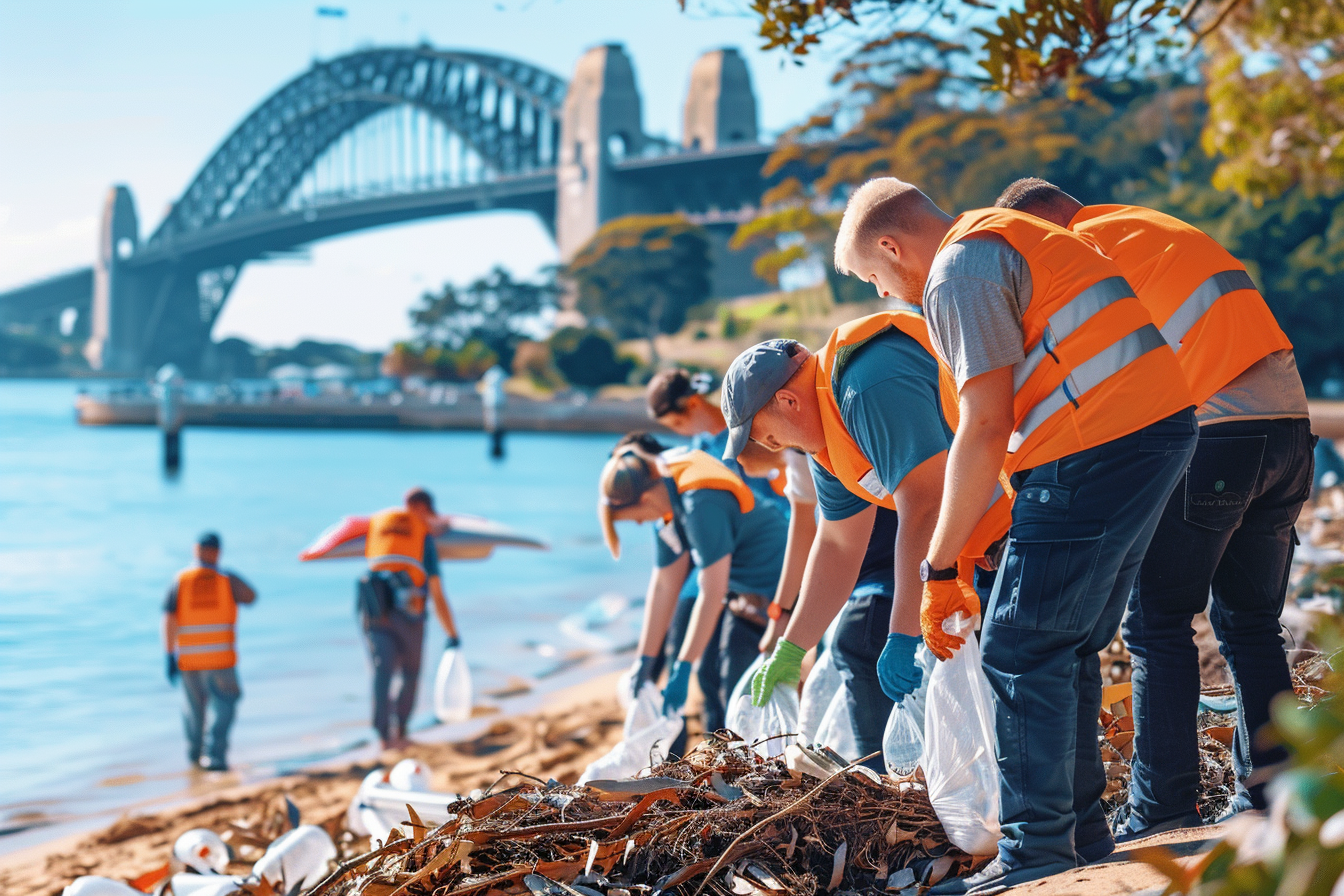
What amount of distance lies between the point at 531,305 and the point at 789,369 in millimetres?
59024

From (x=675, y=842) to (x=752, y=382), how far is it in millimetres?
901

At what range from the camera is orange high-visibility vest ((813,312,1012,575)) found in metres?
2.16

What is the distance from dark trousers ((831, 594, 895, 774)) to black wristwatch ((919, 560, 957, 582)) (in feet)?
1.72

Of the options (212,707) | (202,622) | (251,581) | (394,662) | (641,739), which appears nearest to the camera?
(641,739)

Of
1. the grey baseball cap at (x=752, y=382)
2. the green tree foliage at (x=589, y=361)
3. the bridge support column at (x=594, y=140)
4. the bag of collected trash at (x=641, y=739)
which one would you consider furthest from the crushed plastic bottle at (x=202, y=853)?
the bridge support column at (x=594, y=140)

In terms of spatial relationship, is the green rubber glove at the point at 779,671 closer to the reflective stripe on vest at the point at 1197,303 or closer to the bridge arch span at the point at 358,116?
the reflective stripe on vest at the point at 1197,303

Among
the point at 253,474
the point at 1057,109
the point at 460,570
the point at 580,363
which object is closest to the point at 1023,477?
the point at 460,570

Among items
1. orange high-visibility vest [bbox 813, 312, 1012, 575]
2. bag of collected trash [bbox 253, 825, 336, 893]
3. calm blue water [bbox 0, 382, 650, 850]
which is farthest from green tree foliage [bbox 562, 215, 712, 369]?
orange high-visibility vest [bbox 813, 312, 1012, 575]

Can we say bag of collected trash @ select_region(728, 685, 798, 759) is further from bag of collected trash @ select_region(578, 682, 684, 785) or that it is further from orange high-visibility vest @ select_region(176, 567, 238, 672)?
orange high-visibility vest @ select_region(176, 567, 238, 672)

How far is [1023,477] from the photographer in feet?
6.43

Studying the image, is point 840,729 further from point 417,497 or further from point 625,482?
point 417,497

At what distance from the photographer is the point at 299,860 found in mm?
3156

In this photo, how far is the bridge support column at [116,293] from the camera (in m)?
72.0

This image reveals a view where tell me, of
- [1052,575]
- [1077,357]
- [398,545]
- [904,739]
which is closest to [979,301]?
[1077,357]
